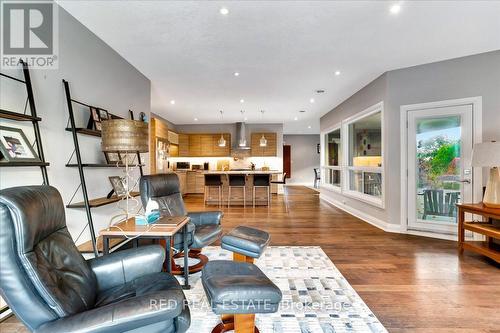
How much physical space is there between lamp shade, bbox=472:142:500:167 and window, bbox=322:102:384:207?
1.59 meters

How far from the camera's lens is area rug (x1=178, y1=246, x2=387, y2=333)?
1.92 m

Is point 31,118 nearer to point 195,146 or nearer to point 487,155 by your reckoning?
point 487,155

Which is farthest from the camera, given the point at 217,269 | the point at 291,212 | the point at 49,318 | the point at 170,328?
the point at 291,212

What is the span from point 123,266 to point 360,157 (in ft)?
18.0

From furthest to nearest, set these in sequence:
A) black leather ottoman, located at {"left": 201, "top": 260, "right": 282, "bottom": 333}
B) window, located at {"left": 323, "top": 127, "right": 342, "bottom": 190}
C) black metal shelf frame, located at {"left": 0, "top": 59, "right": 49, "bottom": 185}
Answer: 1. window, located at {"left": 323, "top": 127, "right": 342, "bottom": 190}
2. black metal shelf frame, located at {"left": 0, "top": 59, "right": 49, "bottom": 185}
3. black leather ottoman, located at {"left": 201, "top": 260, "right": 282, "bottom": 333}

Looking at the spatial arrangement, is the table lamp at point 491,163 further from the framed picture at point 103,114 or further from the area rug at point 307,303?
the framed picture at point 103,114

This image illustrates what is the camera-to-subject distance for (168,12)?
2.68m

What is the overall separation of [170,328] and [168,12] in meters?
2.78

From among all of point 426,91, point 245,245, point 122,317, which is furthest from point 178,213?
point 426,91

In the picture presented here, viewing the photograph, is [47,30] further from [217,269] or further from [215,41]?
[217,269]

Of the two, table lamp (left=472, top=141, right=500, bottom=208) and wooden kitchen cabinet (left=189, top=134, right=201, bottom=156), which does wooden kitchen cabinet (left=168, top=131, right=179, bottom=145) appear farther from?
table lamp (left=472, top=141, right=500, bottom=208)

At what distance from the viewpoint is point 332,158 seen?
8.00 meters

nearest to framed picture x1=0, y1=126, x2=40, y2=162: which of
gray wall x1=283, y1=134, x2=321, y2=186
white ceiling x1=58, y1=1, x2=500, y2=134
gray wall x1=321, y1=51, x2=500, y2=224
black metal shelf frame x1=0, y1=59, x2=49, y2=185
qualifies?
black metal shelf frame x1=0, y1=59, x2=49, y2=185

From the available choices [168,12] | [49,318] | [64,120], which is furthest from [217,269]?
[168,12]
